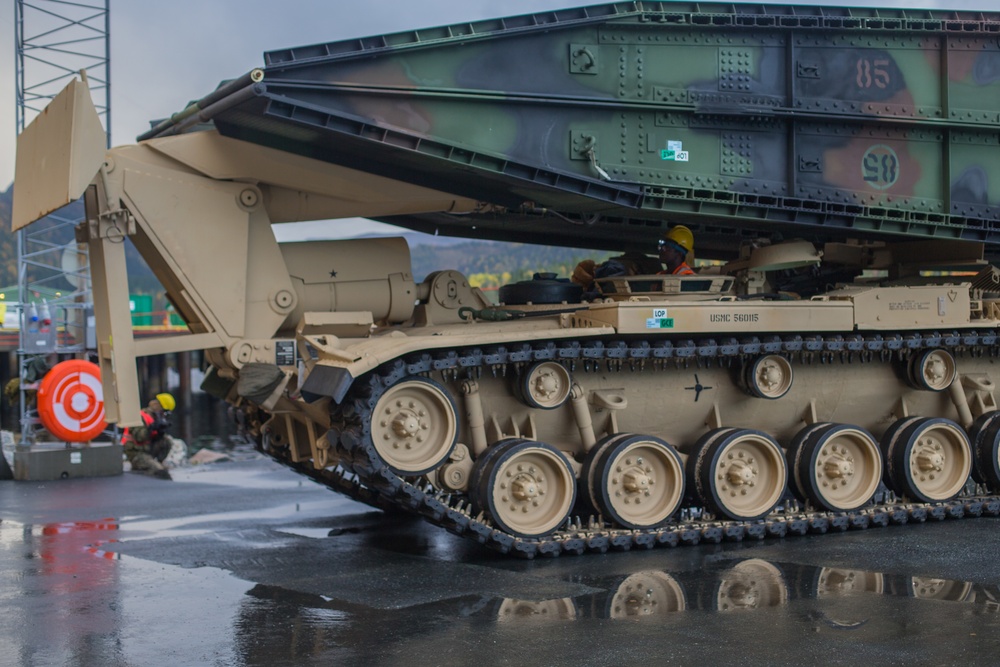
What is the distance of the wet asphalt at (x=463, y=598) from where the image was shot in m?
7.43

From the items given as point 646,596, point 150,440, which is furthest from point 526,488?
point 150,440

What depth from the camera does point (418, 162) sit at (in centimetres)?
1171

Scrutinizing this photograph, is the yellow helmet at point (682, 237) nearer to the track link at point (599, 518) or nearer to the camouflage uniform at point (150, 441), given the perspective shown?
the track link at point (599, 518)

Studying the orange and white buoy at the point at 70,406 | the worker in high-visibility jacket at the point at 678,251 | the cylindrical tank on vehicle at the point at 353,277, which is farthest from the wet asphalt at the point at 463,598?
the orange and white buoy at the point at 70,406

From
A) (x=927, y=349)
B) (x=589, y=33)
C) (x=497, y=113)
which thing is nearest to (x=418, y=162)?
(x=497, y=113)

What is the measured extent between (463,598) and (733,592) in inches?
80.5

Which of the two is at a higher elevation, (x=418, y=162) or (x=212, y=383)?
(x=418, y=162)

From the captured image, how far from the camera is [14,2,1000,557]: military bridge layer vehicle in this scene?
1095cm

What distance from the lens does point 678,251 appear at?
13.1 meters

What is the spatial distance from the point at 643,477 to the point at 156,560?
461cm

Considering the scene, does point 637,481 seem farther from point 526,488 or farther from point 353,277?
point 353,277

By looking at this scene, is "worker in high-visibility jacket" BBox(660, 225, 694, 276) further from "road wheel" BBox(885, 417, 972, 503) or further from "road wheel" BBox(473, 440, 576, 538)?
"road wheel" BBox(885, 417, 972, 503)

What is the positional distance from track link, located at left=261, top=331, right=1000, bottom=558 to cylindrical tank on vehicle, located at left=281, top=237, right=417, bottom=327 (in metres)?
1.78

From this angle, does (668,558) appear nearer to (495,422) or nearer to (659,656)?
(495,422)
